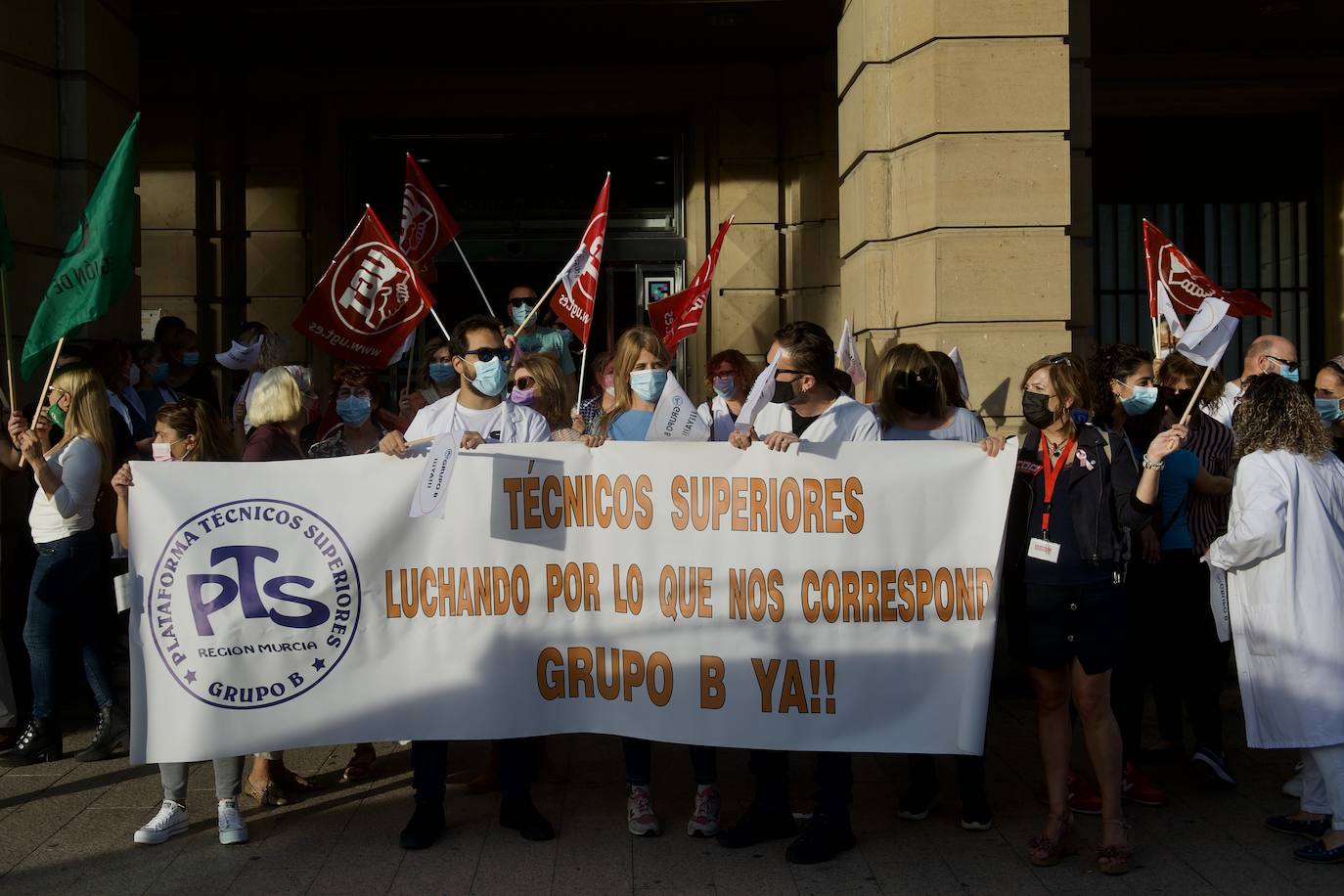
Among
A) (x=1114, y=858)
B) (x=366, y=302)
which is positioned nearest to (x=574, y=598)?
(x=1114, y=858)

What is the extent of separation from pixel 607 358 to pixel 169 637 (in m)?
4.29

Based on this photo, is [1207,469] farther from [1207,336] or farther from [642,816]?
[642,816]

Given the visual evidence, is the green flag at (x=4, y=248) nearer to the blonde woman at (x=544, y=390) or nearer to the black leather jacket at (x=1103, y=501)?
the blonde woman at (x=544, y=390)

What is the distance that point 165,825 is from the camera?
563 cm

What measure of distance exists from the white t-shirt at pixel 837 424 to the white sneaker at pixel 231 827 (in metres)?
2.65

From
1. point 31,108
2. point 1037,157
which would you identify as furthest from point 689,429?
point 31,108

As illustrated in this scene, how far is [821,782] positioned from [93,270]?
4.05 meters

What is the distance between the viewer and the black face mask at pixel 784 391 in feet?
18.9

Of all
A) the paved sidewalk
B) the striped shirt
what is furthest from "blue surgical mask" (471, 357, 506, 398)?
the striped shirt

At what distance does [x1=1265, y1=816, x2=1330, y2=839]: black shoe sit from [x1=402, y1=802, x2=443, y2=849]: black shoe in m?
3.40

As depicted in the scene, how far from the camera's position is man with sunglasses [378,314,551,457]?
19.6 feet

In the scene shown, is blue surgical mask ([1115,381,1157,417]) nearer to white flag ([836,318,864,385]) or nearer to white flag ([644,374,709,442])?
white flag ([644,374,709,442])

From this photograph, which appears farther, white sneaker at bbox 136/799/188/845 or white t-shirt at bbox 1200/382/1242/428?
white t-shirt at bbox 1200/382/1242/428

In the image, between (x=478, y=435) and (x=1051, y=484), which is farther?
(x=478, y=435)
